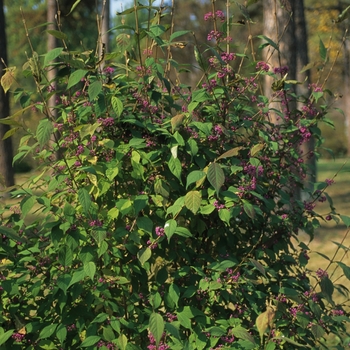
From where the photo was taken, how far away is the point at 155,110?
108 inches

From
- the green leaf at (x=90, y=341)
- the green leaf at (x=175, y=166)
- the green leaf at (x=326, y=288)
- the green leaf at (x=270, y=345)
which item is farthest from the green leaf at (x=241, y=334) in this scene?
the green leaf at (x=175, y=166)

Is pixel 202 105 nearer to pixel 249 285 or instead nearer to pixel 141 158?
pixel 141 158

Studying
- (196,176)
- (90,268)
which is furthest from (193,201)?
(90,268)

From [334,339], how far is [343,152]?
3494 cm

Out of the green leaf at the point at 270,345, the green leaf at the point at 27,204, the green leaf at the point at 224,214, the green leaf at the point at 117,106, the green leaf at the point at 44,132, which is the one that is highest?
the green leaf at the point at 117,106

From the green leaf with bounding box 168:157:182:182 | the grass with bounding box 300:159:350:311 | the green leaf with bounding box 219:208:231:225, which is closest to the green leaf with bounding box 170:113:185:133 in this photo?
the green leaf with bounding box 168:157:182:182

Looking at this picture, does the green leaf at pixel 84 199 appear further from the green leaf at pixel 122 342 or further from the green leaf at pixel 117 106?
the green leaf at pixel 122 342

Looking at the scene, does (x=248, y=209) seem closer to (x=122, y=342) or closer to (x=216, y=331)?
(x=216, y=331)

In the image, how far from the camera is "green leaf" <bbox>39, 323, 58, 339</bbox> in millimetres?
2520

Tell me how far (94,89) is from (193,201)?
562 millimetres

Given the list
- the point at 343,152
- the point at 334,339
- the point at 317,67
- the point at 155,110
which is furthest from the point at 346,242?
the point at 343,152

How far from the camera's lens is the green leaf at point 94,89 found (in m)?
2.43

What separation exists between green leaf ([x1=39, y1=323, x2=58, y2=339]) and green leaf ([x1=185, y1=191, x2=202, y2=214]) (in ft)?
2.32

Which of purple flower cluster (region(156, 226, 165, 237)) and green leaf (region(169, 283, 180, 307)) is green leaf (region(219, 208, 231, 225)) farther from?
green leaf (region(169, 283, 180, 307))
